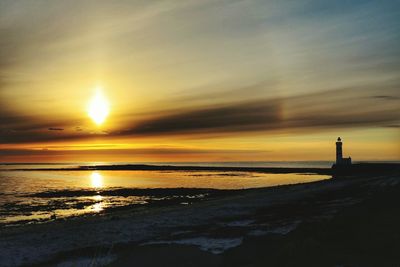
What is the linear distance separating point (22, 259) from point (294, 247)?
340 inches

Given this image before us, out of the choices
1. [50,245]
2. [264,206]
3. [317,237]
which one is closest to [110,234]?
[50,245]

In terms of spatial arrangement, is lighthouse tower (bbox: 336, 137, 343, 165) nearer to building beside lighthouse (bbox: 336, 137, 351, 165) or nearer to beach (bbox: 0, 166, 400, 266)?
building beside lighthouse (bbox: 336, 137, 351, 165)

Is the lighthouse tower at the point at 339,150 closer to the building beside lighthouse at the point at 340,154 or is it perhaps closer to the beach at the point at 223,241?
the building beside lighthouse at the point at 340,154

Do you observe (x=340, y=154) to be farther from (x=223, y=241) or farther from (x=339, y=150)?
(x=223, y=241)

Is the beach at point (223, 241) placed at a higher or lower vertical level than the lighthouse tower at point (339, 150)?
lower

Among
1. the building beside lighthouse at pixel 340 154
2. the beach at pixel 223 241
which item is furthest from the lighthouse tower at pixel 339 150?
the beach at pixel 223 241

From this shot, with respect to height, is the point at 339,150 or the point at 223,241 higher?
the point at 339,150

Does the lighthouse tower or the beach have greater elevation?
the lighthouse tower

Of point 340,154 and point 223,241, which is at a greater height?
point 340,154

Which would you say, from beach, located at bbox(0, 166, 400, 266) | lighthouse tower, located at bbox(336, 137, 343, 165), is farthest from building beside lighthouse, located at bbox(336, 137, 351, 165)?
beach, located at bbox(0, 166, 400, 266)

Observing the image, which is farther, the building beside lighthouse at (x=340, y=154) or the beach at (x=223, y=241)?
the building beside lighthouse at (x=340, y=154)

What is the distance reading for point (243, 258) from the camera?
11.5 m

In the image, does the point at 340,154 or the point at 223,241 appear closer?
the point at 223,241

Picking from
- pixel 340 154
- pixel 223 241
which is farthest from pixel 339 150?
pixel 223 241
